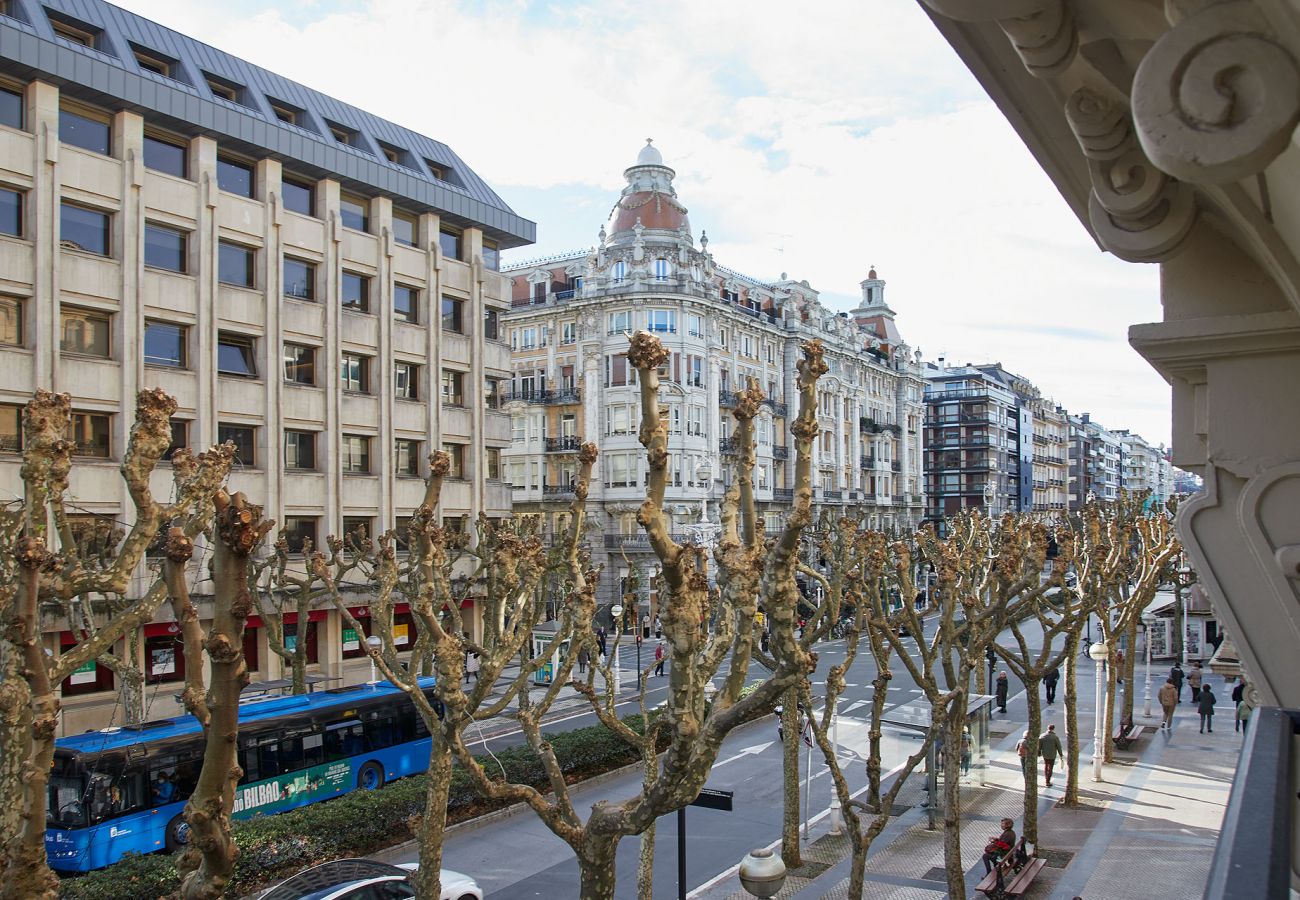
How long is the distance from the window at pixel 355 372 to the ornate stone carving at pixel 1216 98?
115 feet

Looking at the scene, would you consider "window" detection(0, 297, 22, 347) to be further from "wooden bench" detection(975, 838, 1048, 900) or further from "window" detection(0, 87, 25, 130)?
"wooden bench" detection(975, 838, 1048, 900)

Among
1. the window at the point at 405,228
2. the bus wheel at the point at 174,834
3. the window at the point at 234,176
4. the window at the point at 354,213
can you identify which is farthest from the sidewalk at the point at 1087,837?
the window at the point at 405,228

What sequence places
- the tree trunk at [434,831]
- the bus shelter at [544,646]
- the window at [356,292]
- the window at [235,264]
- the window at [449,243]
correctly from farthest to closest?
Result: the window at [449,243], the window at [356,292], the bus shelter at [544,646], the window at [235,264], the tree trunk at [434,831]

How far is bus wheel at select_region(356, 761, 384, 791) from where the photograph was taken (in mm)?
23031

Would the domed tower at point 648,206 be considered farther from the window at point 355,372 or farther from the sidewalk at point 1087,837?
the sidewalk at point 1087,837

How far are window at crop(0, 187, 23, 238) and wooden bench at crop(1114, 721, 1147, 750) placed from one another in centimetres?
3294

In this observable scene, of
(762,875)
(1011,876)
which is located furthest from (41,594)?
(1011,876)

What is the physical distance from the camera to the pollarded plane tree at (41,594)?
8617mm

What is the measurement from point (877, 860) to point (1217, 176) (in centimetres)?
1860

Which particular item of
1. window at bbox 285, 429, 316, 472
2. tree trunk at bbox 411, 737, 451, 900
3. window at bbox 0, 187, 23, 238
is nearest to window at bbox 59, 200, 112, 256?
window at bbox 0, 187, 23, 238

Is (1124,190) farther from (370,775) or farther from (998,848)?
(370,775)

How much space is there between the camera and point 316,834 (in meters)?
17.9

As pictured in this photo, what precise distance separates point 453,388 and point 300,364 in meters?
7.16

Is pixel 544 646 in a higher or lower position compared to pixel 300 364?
lower
